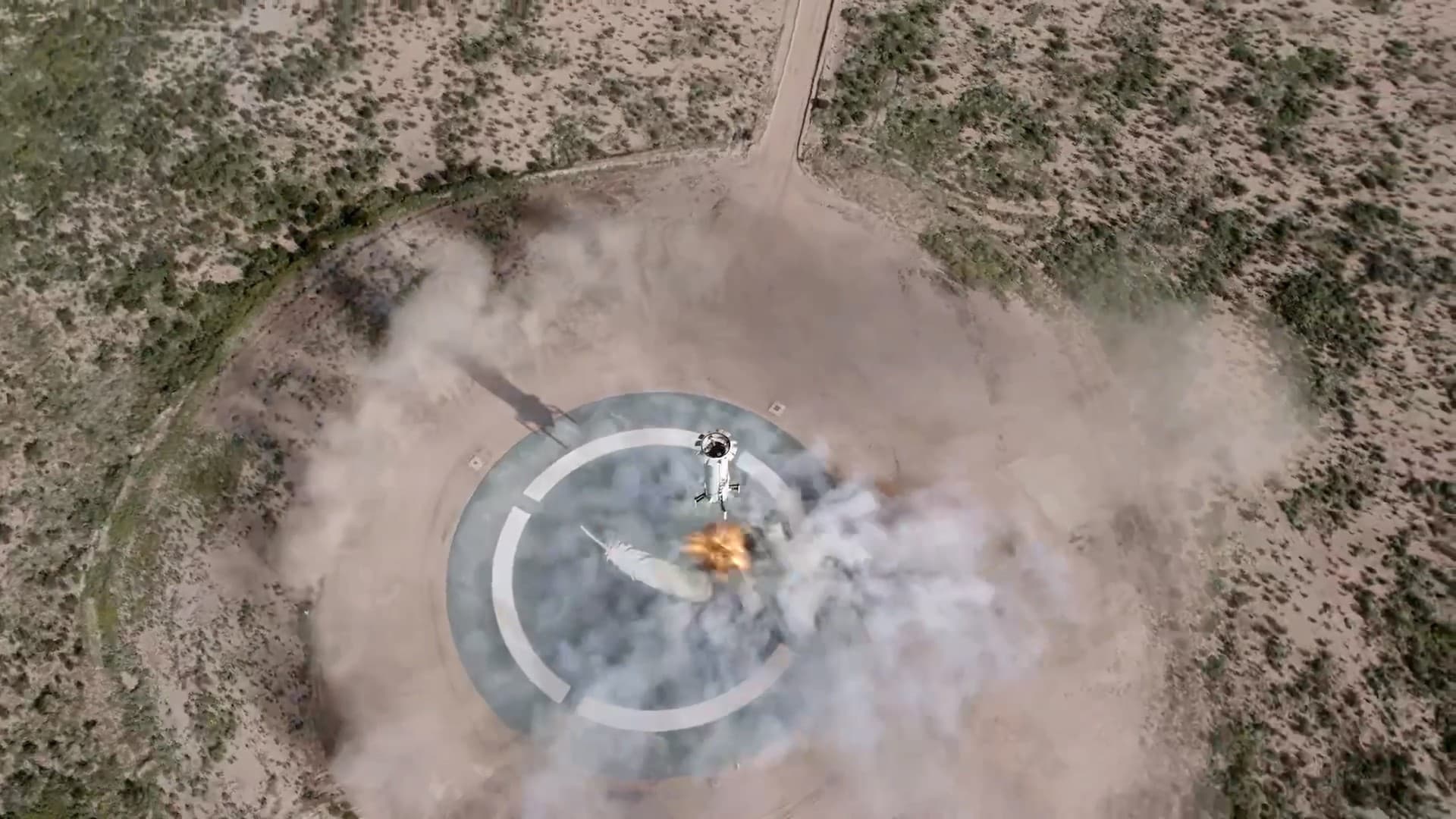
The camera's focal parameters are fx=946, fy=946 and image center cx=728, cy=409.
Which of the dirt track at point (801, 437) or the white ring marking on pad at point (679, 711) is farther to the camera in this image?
the white ring marking on pad at point (679, 711)

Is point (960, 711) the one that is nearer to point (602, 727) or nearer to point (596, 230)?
point (602, 727)

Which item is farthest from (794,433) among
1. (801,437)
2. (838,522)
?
(838,522)

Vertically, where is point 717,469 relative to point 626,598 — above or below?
above

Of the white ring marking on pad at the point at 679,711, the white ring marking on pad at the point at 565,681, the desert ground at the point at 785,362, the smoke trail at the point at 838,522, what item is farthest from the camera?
the white ring marking on pad at the point at 565,681

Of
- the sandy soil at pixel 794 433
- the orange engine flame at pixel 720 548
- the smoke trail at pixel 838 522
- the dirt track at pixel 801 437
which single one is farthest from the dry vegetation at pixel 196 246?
the orange engine flame at pixel 720 548

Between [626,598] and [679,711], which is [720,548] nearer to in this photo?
[626,598]

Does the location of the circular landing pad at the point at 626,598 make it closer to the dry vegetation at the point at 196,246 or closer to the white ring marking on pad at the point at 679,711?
the white ring marking on pad at the point at 679,711
